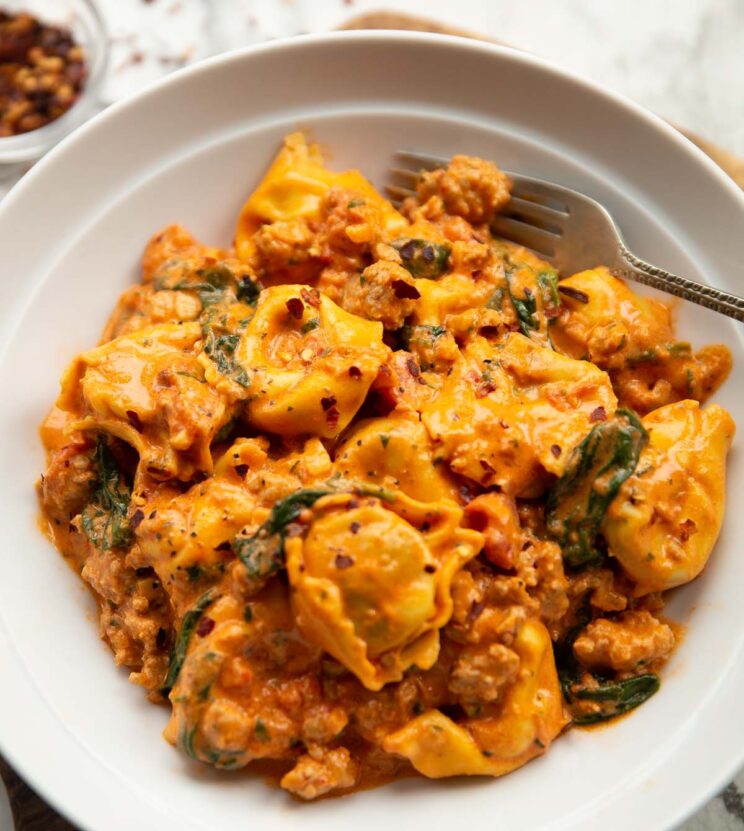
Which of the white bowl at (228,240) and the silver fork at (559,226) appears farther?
the silver fork at (559,226)

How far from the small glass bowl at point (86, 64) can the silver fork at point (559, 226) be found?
2.08 m

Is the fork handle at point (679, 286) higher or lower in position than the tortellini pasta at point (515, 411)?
higher

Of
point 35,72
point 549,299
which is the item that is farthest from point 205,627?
point 35,72

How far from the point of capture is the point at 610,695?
3066 millimetres

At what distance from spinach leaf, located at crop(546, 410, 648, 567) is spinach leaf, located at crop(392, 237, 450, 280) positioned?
94 cm

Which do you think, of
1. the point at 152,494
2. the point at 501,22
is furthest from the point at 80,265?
the point at 501,22

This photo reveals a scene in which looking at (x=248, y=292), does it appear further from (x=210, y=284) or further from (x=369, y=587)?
(x=369, y=587)

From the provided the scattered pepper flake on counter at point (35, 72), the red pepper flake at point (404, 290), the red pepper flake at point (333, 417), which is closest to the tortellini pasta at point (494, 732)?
the red pepper flake at point (333, 417)

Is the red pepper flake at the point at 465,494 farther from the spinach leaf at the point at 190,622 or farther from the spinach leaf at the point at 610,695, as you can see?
the spinach leaf at the point at 190,622

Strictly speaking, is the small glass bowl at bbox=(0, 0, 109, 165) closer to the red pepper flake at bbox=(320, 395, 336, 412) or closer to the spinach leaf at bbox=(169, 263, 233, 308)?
the spinach leaf at bbox=(169, 263, 233, 308)

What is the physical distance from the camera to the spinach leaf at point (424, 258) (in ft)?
11.4

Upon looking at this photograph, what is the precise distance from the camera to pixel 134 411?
10.1 feet

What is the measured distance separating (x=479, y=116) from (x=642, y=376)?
52.0 inches

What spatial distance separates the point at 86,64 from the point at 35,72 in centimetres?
32
